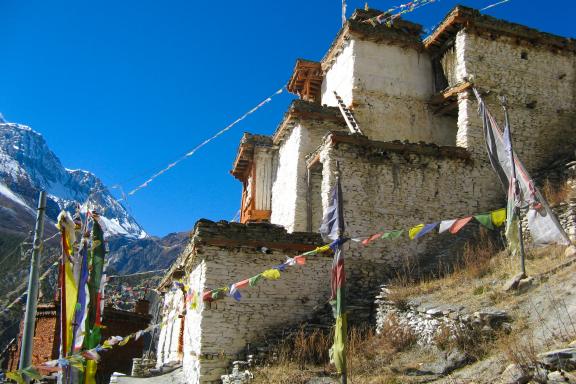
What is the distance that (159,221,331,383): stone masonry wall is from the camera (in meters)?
12.3

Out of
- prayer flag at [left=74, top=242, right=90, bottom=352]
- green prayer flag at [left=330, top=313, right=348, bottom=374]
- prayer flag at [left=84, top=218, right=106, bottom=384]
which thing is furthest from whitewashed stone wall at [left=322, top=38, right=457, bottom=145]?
green prayer flag at [left=330, top=313, right=348, bottom=374]

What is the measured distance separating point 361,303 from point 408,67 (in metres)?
10.3

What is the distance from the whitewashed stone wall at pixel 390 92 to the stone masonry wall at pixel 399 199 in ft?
11.4

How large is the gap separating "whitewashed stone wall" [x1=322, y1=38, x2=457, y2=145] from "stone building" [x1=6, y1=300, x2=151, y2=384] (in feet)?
38.5

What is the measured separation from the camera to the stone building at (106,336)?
18719mm

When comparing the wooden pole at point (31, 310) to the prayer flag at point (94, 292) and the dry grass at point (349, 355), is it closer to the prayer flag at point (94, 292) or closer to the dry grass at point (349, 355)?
the prayer flag at point (94, 292)

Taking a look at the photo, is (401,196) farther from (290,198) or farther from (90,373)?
(90,373)

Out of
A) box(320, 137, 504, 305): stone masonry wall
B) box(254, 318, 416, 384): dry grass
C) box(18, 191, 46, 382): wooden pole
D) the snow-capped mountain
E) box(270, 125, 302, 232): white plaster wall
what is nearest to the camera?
box(18, 191, 46, 382): wooden pole

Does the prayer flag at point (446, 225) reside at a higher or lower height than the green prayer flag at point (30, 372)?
higher

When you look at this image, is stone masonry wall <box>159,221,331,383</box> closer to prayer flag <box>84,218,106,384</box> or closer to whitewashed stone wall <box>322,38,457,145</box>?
prayer flag <box>84,218,106,384</box>

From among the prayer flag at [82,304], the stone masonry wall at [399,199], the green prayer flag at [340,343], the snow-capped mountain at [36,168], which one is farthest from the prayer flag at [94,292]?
the snow-capped mountain at [36,168]

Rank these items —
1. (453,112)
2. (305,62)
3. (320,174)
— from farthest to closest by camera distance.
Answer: (305,62), (453,112), (320,174)

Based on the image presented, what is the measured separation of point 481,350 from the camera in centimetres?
868

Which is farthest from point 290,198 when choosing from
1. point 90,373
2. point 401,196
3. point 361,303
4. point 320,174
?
point 90,373
